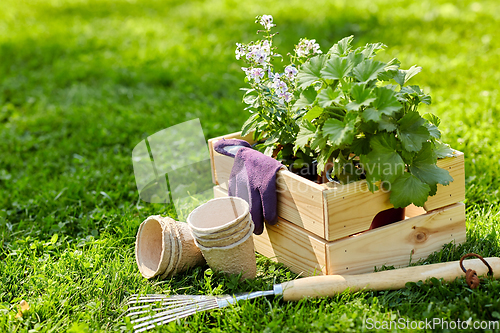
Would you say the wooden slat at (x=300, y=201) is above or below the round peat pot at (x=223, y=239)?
above

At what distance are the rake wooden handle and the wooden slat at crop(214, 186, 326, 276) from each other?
0.12 meters

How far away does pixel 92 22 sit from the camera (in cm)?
734

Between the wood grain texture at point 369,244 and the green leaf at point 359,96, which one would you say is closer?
the green leaf at point 359,96

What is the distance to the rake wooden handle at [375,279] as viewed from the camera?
191 cm

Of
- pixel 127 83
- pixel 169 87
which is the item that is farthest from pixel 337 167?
pixel 127 83

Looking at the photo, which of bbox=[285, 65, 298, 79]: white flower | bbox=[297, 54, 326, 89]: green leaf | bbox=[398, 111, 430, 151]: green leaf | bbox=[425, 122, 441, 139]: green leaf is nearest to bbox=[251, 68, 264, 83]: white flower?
bbox=[285, 65, 298, 79]: white flower

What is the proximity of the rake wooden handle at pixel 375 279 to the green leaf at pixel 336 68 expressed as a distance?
0.83m

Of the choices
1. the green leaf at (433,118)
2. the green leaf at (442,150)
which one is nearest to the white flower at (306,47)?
the green leaf at (433,118)

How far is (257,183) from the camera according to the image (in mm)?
2139

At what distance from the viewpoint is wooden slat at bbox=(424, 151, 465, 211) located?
2131 millimetres

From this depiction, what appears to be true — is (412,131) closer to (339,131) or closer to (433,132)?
(433,132)

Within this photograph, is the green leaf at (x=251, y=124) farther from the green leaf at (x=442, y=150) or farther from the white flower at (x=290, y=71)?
the green leaf at (x=442, y=150)

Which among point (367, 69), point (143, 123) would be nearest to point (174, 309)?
point (367, 69)

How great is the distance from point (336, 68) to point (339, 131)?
0.28 meters
